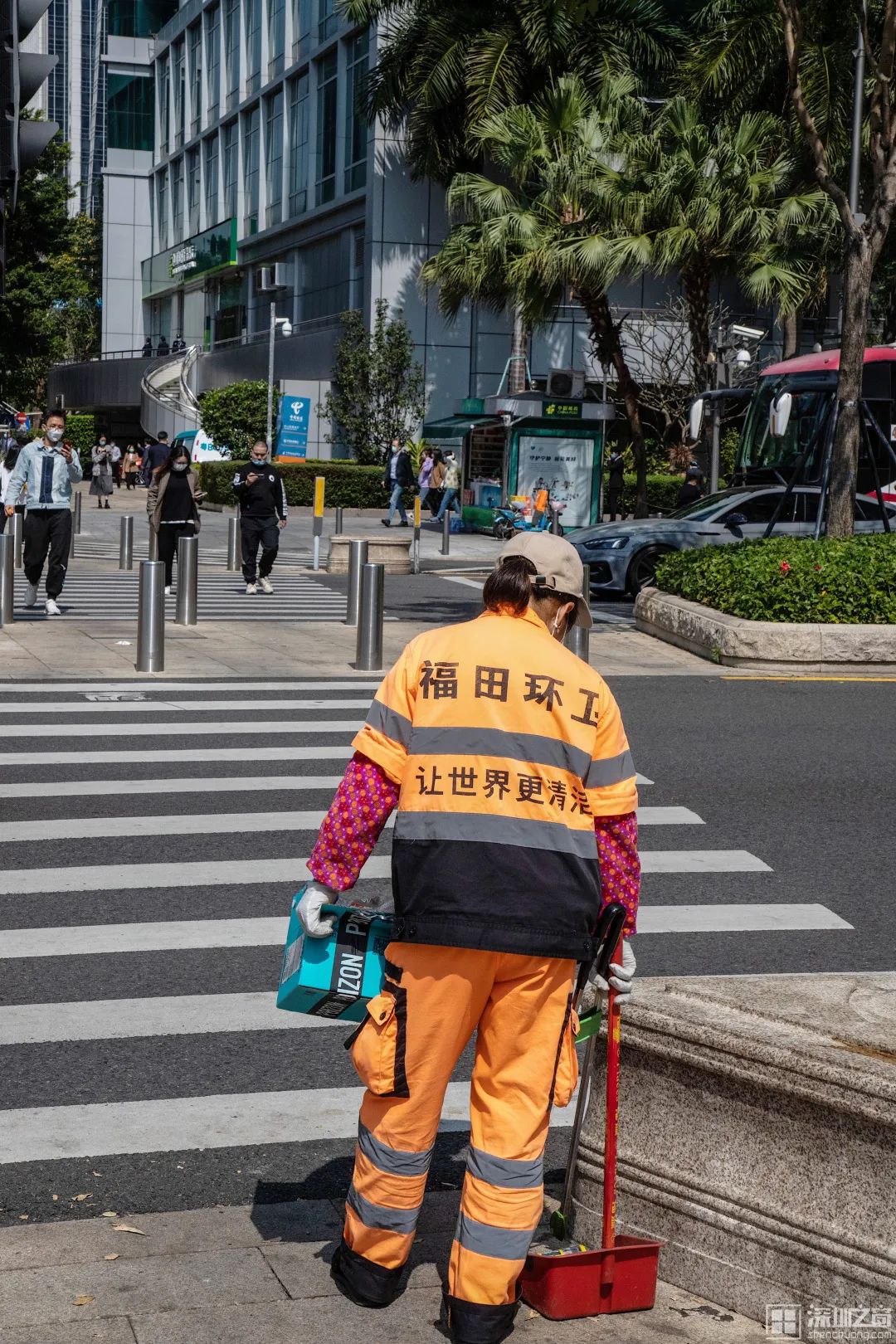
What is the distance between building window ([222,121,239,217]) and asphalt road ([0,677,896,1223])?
5292 cm

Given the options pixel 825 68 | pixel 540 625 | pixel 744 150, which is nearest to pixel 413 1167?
pixel 540 625

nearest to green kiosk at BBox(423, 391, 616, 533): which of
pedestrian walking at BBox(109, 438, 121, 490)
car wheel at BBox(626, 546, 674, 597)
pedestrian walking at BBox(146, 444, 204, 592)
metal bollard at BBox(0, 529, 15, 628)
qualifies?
car wheel at BBox(626, 546, 674, 597)

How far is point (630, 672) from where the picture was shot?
1508cm

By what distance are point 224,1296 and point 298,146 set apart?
54.6 m

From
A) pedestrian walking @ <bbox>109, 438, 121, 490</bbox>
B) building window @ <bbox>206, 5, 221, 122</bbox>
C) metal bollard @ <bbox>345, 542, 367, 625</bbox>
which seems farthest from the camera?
building window @ <bbox>206, 5, 221, 122</bbox>

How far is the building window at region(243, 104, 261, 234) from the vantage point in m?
59.6

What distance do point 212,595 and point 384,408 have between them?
2389cm

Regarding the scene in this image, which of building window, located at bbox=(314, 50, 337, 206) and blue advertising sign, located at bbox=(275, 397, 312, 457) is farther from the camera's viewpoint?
building window, located at bbox=(314, 50, 337, 206)

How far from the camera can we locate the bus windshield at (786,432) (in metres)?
23.6

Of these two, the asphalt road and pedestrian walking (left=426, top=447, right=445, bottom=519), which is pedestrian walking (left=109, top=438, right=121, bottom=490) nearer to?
pedestrian walking (left=426, top=447, right=445, bottom=519)

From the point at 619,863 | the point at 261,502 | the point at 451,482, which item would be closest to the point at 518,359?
the point at 451,482

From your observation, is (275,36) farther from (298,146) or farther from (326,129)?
(326,129)

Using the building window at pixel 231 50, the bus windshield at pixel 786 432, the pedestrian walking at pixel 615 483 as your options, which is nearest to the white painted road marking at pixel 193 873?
the bus windshield at pixel 786 432

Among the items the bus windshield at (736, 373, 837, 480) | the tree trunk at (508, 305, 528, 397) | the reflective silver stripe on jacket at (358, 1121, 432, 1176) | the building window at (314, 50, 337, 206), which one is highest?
the building window at (314, 50, 337, 206)
